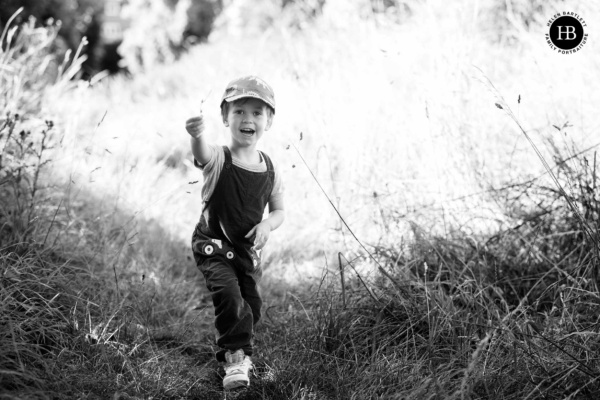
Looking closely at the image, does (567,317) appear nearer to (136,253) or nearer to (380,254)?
(380,254)

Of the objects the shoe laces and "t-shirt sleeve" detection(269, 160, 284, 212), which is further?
"t-shirt sleeve" detection(269, 160, 284, 212)

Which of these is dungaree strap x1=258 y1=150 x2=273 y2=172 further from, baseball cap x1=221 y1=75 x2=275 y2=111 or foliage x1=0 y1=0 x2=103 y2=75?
foliage x1=0 y1=0 x2=103 y2=75

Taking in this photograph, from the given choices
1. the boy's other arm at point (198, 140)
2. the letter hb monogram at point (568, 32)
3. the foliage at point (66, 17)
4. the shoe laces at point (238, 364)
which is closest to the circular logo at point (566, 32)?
the letter hb monogram at point (568, 32)

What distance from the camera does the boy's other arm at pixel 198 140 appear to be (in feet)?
7.25

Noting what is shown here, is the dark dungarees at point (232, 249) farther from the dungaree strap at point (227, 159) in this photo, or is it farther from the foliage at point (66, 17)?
the foliage at point (66, 17)

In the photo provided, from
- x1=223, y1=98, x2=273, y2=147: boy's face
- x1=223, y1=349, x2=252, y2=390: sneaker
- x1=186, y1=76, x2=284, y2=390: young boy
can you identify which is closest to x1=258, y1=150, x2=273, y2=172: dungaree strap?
x1=186, y1=76, x2=284, y2=390: young boy

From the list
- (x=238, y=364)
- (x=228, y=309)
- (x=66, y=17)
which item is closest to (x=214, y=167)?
(x=228, y=309)

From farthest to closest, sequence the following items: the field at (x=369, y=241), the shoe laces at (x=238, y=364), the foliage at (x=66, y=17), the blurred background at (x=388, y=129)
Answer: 1. the foliage at (x=66, y=17)
2. the blurred background at (x=388, y=129)
3. the shoe laces at (x=238, y=364)
4. the field at (x=369, y=241)

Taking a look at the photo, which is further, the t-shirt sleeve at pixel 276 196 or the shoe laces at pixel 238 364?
the t-shirt sleeve at pixel 276 196

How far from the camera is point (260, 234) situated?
2.38 metres

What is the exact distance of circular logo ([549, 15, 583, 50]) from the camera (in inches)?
Answer: 143

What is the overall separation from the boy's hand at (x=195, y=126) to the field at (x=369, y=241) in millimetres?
439

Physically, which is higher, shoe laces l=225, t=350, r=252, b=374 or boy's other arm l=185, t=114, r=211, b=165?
boy's other arm l=185, t=114, r=211, b=165

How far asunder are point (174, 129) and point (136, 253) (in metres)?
2.60
